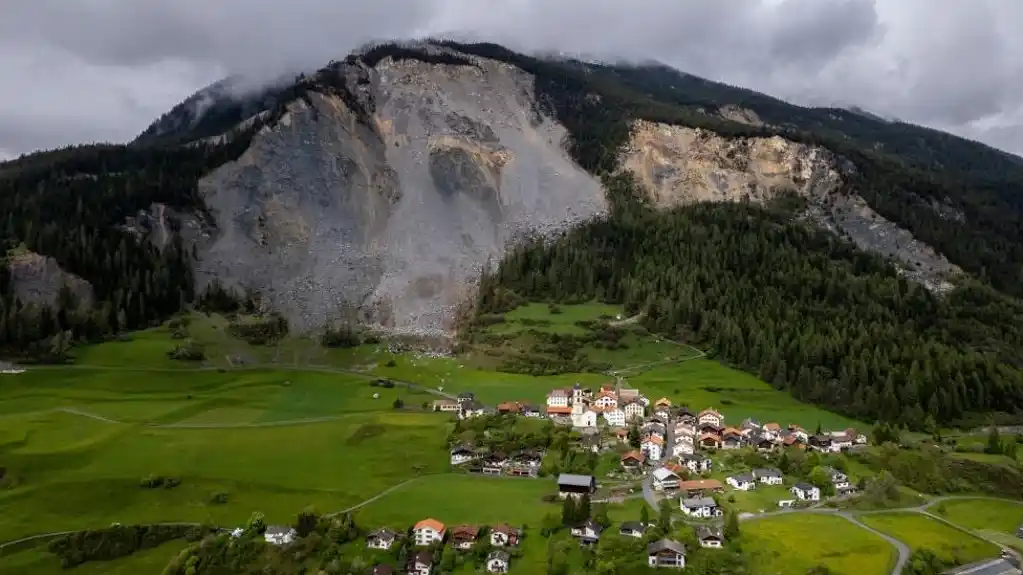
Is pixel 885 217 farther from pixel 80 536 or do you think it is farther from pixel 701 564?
pixel 80 536

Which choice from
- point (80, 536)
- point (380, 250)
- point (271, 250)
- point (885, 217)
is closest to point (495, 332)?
point (380, 250)

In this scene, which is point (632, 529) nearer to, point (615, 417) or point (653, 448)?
point (653, 448)

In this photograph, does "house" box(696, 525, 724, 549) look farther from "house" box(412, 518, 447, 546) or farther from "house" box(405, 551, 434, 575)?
"house" box(405, 551, 434, 575)

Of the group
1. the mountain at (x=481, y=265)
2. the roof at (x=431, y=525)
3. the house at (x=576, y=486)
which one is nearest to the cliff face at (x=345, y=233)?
Answer: the mountain at (x=481, y=265)

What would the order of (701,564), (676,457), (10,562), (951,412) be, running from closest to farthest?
Result: (701,564), (10,562), (676,457), (951,412)

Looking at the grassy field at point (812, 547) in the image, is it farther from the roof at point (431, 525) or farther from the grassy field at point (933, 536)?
the roof at point (431, 525)

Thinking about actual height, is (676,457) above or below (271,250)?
below

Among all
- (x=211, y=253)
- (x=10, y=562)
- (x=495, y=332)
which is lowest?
(x=10, y=562)
